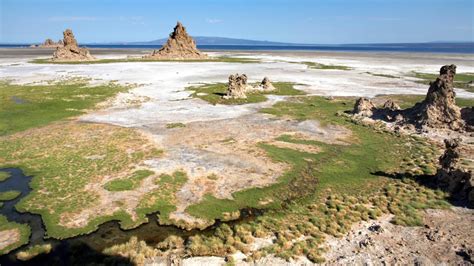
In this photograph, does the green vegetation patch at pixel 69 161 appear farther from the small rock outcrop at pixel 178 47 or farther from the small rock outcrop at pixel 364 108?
the small rock outcrop at pixel 178 47

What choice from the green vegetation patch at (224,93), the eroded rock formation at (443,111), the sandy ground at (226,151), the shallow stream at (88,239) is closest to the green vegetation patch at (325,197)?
the sandy ground at (226,151)

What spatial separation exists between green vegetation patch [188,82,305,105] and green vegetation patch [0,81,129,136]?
45.9ft

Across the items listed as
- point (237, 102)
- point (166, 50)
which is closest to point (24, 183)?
point (237, 102)

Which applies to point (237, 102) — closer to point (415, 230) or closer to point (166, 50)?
point (415, 230)

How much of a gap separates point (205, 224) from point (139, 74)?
74.1m

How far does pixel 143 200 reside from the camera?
23.5 meters

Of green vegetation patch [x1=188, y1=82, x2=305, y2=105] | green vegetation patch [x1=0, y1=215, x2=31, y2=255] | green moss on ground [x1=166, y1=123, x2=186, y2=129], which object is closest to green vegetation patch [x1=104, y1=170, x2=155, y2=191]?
green vegetation patch [x1=0, y1=215, x2=31, y2=255]

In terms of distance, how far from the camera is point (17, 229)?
19938 millimetres

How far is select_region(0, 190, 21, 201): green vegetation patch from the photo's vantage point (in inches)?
926

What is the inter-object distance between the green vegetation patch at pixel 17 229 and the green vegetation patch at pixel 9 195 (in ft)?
8.40

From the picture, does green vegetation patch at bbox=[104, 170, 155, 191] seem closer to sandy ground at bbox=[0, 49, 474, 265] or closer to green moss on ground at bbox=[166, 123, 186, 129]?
sandy ground at bbox=[0, 49, 474, 265]

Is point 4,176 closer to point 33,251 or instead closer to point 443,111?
point 33,251

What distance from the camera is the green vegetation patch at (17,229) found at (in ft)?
59.8

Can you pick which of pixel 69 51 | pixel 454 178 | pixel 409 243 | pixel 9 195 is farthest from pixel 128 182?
pixel 69 51
